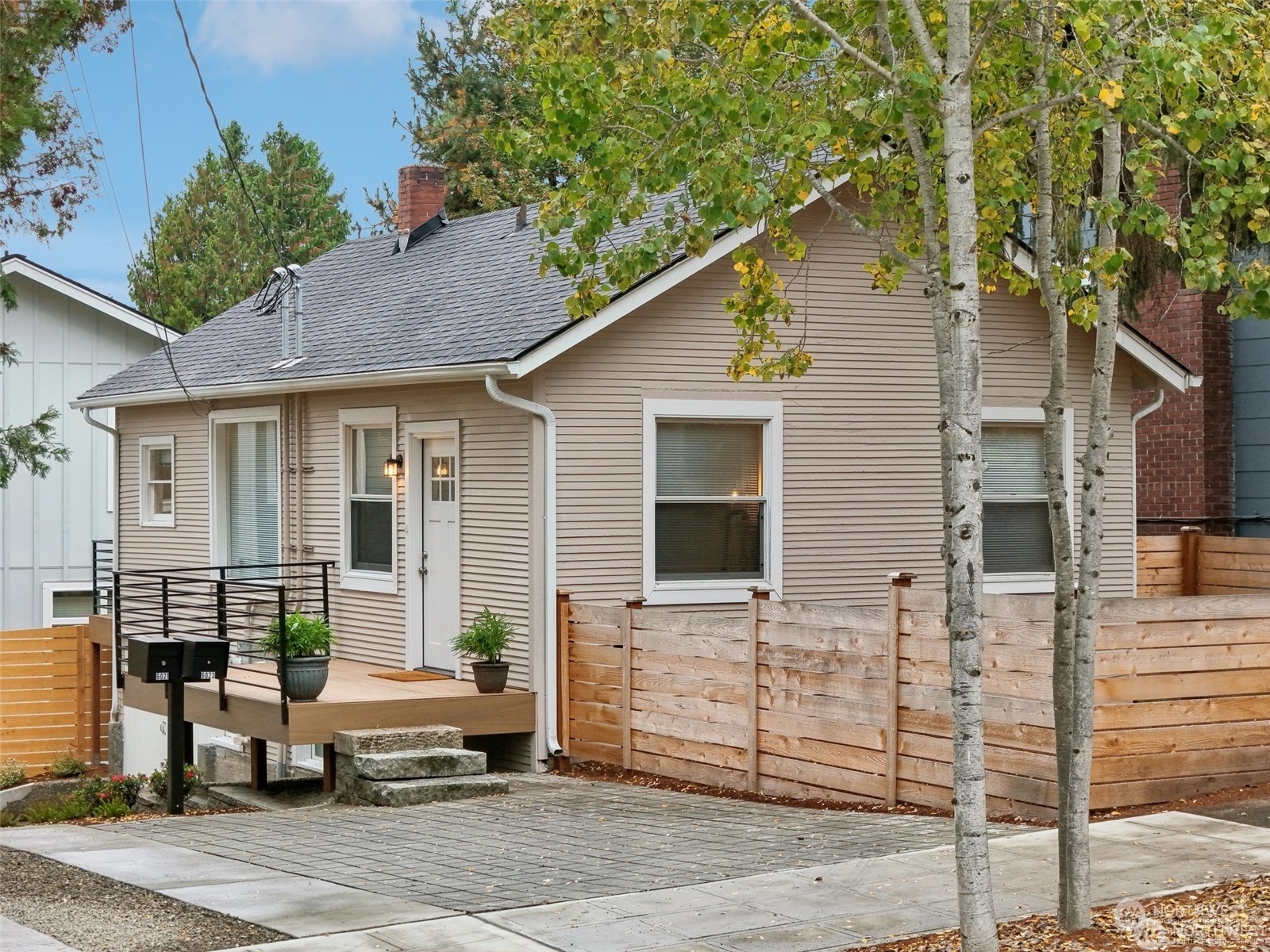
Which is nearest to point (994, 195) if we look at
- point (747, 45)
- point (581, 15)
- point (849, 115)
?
point (849, 115)

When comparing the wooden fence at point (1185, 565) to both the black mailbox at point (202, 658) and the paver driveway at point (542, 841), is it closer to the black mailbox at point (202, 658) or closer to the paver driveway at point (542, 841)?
the paver driveway at point (542, 841)

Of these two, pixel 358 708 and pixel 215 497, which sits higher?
pixel 215 497

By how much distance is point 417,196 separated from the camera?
21453 millimetres

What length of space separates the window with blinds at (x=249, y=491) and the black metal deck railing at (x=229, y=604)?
0.87 feet

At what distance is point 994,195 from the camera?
8875 mm

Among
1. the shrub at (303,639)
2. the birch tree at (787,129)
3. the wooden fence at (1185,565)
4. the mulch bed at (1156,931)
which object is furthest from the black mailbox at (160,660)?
the wooden fence at (1185,565)

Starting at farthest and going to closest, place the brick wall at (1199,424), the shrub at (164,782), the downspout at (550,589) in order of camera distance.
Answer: the brick wall at (1199,424) < the shrub at (164,782) < the downspout at (550,589)

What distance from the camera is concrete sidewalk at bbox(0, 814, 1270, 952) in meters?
7.21

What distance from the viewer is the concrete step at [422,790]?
39.7 ft

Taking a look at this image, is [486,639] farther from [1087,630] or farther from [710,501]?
[1087,630]

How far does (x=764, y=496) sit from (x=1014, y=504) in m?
2.92

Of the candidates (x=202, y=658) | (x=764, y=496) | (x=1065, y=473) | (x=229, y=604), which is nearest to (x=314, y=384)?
(x=229, y=604)

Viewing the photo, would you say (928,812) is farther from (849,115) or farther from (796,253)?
(849,115)

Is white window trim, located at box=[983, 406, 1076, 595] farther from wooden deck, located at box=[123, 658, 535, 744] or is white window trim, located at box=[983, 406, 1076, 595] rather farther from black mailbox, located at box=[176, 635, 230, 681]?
black mailbox, located at box=[176, 635, 230, 681]
